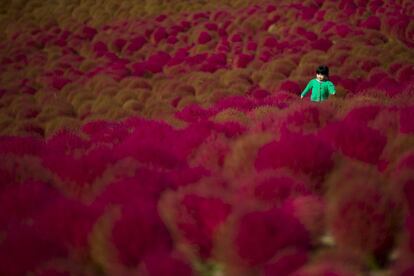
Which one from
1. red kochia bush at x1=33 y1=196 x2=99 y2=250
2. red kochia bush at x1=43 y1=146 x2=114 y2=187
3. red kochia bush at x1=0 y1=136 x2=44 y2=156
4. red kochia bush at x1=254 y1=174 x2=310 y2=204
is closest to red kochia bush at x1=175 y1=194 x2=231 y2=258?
red kochia bush at x1=254 y1=174 x2=310 y2=204

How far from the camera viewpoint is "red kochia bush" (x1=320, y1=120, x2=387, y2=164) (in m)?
1.69

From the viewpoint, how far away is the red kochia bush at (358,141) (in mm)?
1693

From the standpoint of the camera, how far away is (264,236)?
1.32 meters

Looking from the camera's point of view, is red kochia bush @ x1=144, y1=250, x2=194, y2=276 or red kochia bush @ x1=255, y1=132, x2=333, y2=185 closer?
red kochia bush @ x1=144, y1=250, x2=194, y2=276

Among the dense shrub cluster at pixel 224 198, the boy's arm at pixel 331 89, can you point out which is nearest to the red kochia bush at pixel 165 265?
the dense shrub cluster at pixel 224 198

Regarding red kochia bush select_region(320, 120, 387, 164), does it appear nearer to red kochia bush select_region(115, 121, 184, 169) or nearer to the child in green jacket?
red kochia bush select_region(115, 121, 184, 169)

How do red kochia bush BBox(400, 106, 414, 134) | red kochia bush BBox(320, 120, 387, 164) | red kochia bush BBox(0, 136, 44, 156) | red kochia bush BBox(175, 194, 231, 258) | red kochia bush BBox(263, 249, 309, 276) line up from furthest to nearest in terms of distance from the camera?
red kochia bush BBox(0, 136, 44, 156)
red kochia bush BBox(400, 106, 414, 134)
red kochia bush BBox(320, 120, 387, 164)
red kochia bush BBox(175, 194, 231, 258)
red kochia bush BBox(263, 249, 309, 276)

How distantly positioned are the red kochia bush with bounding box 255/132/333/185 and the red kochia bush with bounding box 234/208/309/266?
30 cm

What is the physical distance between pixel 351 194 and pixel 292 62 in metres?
7.10

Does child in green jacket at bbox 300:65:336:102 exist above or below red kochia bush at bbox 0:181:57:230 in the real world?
below

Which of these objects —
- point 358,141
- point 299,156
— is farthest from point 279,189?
point 358,141

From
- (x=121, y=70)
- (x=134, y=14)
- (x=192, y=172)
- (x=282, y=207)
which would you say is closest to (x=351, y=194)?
(x=282, y=207)

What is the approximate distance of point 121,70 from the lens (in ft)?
30.3

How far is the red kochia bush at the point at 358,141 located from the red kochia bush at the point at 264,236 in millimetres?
515
